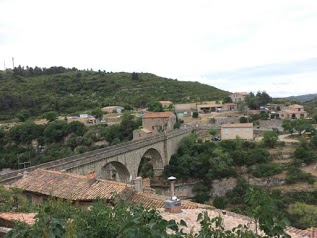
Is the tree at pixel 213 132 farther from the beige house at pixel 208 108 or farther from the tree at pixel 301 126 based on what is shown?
the beige house at pixel 208 108

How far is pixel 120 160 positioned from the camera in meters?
25.7

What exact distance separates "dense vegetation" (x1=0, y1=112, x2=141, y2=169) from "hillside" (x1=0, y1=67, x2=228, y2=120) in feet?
64.0

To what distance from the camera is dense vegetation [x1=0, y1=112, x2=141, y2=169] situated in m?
48.0

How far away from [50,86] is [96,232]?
94.8 meters

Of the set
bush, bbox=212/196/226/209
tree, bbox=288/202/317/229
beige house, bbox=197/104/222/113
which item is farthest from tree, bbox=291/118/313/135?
beige house, bbox=197/104/222/113

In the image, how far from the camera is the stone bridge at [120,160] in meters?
19.9

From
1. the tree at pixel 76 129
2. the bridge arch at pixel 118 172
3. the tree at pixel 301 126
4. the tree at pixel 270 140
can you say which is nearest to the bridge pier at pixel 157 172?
the bridge arch at pixel 118 172

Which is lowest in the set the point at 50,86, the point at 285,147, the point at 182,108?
the point at 285,147

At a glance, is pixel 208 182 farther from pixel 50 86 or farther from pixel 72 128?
pixel 50 86

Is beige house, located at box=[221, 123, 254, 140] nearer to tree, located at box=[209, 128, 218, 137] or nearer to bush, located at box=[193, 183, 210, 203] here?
tree, located at box=[209, 128, 218, 137]

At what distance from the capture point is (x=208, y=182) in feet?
121

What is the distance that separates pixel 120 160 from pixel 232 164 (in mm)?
16752

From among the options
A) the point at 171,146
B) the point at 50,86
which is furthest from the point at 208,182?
the point at 50,86

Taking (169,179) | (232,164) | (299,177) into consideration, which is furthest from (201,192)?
(169,179)
